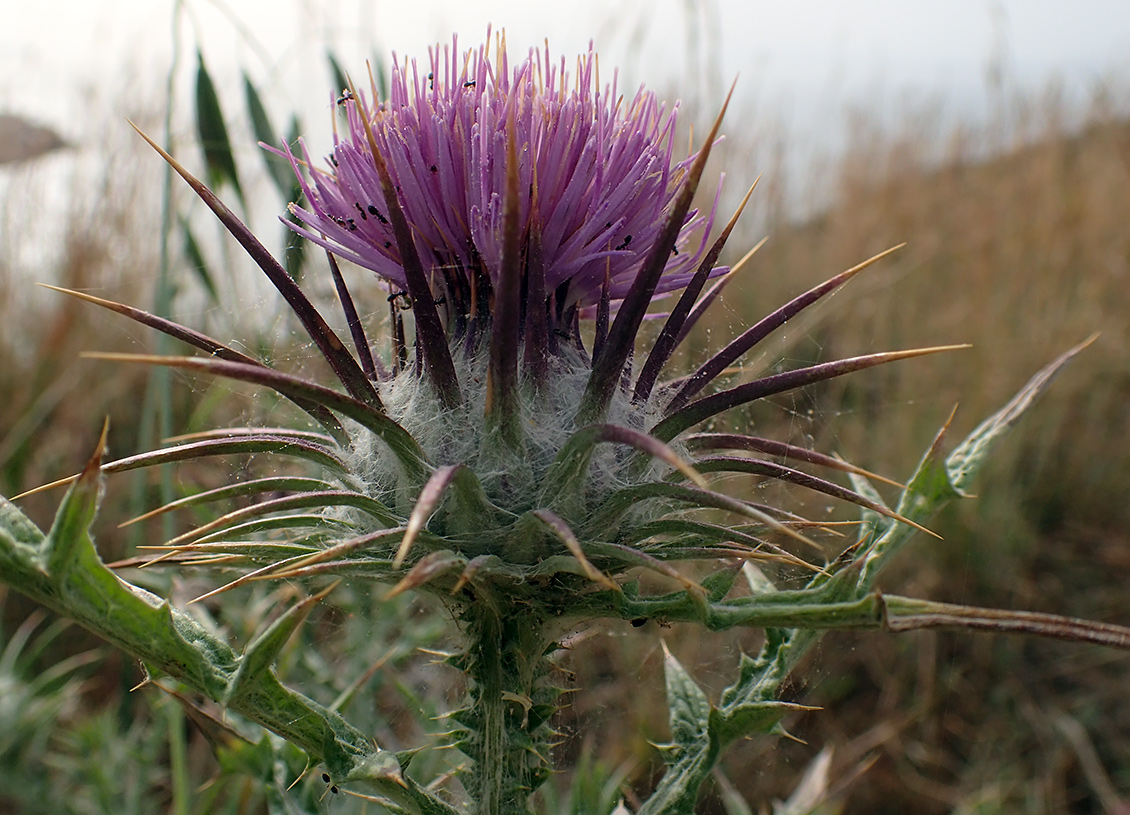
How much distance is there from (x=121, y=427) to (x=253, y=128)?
12.3 ft

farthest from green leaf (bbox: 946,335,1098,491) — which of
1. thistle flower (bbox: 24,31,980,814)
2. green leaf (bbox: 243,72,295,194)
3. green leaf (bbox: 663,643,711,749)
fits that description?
green leaf (bbox: 243,72,295,194)

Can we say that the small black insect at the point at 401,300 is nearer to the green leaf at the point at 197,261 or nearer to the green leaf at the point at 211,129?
the green leaf at the point at 211,129

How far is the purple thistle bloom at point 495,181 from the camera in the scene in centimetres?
133

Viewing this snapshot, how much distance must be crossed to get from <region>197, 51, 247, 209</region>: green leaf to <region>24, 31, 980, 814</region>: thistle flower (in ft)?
3.41

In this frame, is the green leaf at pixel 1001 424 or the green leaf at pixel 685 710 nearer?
the green leaf at pixel 1001 424

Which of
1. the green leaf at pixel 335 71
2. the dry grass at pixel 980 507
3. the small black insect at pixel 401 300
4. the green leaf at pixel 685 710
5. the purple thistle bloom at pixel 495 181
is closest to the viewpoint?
the purple thistle bloom at pixel 495 181

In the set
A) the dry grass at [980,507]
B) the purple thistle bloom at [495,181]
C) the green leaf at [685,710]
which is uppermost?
the purple thistle bloom at [495,181]

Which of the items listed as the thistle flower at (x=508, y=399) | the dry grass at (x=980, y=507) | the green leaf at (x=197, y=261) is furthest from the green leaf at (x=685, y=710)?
the green leaf at (x=197, y=261)

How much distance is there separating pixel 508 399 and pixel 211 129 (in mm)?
1746

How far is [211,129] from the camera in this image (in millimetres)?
2410

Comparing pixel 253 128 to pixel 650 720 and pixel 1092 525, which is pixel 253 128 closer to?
pixel 650 720

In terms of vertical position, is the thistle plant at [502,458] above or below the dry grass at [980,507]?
above

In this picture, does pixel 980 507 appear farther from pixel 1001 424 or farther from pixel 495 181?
pixel 495 181

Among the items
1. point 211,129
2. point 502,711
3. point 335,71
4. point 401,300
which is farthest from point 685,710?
point 335,71
